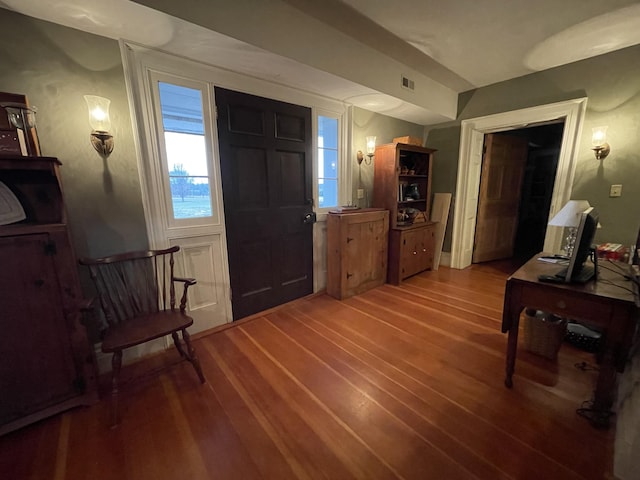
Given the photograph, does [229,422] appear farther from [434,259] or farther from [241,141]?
[434,259]

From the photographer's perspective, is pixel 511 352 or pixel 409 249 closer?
pixel 511 352

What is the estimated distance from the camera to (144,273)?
186 cm

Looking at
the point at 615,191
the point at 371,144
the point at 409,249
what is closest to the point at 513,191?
the point at 615,191

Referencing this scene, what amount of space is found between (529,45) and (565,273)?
2318 millimetres

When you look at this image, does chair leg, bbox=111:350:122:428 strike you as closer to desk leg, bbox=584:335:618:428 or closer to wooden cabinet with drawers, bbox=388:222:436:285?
desk leg, bbox=584:335:618:428

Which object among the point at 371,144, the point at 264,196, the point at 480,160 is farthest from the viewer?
the point at 480,160

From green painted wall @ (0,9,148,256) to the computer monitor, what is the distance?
278 centimetres

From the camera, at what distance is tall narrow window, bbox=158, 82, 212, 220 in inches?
77.5

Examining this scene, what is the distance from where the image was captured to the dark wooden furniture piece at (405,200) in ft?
10.7

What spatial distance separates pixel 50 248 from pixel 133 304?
0.60m

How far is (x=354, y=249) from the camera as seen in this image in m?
2.96

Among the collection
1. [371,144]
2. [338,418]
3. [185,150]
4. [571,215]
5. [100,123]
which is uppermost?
[371,144]

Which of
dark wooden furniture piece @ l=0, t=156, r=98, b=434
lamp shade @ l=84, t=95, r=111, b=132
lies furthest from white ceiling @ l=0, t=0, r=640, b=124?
dark wooden furniture piece @ l=0, t=156, r=98, b=434

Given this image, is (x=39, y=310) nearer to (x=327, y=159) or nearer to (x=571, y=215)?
(x=327, y=159)
